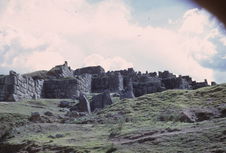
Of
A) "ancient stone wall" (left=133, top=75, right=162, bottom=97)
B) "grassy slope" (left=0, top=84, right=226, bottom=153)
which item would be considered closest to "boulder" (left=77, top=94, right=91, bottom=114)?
"grassy slope" (left=0, top=84, right=226, bottom=153)

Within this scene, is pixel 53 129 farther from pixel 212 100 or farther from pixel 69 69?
pixel 69 69

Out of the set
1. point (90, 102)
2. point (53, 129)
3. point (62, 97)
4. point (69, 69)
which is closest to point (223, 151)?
point (53, 129)

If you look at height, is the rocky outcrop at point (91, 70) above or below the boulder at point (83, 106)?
above

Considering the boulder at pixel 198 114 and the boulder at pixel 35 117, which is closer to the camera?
the boulder at pixel 198 114

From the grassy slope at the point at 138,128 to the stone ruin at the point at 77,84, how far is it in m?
2.80

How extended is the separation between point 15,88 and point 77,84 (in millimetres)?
7331

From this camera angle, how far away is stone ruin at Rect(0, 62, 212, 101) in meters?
30.6

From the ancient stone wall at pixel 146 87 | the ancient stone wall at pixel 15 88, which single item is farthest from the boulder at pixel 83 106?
the ancient stone wall at pixel 146 87

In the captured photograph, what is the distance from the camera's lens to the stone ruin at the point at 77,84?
30591 millimetres

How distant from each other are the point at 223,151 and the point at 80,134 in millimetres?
8535

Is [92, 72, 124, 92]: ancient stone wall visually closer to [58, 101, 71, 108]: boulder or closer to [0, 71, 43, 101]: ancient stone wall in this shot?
[0, 71, 43, 101]: ancient stone wall

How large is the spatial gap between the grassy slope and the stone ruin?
280 centimetres

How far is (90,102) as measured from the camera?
97.6ft

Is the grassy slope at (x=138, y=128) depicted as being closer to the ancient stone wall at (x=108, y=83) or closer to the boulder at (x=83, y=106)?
the boulder at (x=83, y=106)
